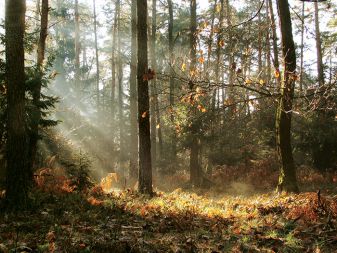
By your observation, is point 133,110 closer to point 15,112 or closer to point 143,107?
point 143,107

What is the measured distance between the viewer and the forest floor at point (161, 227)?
6.00 metres

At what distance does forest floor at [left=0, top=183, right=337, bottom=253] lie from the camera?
19.7ft

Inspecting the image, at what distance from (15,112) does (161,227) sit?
12.9 feet

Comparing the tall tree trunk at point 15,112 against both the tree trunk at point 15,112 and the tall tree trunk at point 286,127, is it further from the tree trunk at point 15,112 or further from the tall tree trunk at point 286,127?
the tall tree trunk at point 286,127

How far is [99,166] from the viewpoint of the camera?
75.2 feet

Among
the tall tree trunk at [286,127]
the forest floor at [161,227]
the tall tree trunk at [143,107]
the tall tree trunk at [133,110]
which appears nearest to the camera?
the forest floor at [161,227]

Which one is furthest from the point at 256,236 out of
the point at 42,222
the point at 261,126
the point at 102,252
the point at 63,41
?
the point at 63,41

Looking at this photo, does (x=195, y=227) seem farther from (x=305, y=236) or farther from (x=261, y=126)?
(x=261, y=126)

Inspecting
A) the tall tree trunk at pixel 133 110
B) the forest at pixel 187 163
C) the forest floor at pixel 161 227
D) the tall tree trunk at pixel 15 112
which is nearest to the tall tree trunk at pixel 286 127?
the forest at pixel 187 163

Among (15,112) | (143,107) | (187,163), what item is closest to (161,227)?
(15,112)

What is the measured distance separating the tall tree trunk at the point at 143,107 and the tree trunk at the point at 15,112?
470cm

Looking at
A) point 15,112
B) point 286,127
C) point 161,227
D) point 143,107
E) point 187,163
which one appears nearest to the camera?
point 161,227

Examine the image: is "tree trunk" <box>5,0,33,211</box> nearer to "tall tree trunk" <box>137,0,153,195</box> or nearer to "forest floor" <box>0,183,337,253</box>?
"forest floor" <box>0,183,337,253</box>

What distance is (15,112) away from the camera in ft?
26.6
